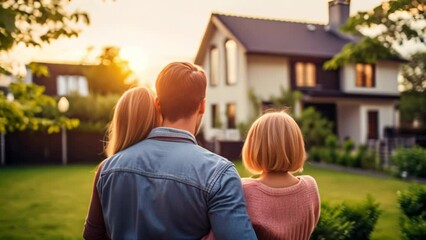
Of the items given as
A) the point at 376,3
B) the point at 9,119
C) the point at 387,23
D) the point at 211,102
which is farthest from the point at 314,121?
the point at 9,119

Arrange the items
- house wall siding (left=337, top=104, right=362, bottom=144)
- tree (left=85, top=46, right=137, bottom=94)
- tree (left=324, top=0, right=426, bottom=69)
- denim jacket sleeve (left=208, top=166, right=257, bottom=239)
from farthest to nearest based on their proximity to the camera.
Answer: house wall siding (left=337, top=104, right=362, bottom=144)
tree (left=85, top=46, right=137, bottom=94)
tree (left=324, top=0, right=426, bottom=69)
denim jacket sleeve (left=208, top=166, right=257, bottom=239)

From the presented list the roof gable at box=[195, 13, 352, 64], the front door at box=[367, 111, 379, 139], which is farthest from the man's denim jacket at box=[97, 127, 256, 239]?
the front door at box=[367, 111, 379, 139]

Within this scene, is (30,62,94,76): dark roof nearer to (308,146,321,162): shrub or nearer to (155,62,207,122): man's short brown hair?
(308,146,321,162): shrub

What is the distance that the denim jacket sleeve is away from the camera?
1935 mm

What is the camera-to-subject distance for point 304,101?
27.0 metres

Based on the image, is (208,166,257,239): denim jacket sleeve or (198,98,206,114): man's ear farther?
(198,98,206,114): man's ear

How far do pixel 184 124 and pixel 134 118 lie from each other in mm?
255

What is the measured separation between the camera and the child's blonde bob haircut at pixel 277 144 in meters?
2.44

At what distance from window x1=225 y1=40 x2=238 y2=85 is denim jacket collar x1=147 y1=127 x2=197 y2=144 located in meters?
23.7

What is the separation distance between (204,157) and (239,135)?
2247 cm

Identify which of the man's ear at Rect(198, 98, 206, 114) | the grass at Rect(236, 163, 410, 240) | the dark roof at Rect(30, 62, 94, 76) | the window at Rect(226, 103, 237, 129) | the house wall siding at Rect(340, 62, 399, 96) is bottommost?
the grass at Rect(236, 163, 410, 240)

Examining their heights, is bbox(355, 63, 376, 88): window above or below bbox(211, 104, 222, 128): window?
above

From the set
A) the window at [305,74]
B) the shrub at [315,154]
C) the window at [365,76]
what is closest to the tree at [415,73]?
the window at [365,76]

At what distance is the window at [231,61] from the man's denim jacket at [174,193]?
23806mm
